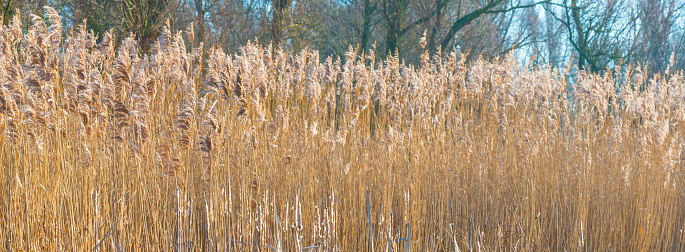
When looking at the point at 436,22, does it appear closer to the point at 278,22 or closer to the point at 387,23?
the point at 387,23

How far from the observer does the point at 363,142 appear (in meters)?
3.04

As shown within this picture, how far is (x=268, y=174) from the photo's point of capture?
2568 mm

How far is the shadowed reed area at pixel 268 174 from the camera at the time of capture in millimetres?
1910

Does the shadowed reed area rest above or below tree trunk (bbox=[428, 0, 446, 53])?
below

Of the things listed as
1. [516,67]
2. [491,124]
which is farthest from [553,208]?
[516,67]

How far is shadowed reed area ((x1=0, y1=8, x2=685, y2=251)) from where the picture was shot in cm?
191

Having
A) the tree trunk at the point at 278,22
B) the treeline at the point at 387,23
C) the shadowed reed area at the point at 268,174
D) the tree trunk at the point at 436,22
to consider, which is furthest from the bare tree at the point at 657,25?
the shadowed reed area at the point at 268,174

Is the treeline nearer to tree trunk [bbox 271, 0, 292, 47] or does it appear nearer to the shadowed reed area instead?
tree trunk [bbox 271, 0, 292, 47]

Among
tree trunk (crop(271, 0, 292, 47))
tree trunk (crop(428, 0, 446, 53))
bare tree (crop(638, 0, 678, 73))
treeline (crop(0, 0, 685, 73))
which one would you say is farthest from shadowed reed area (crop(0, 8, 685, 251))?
bare tree (crop(638, 0, 678, 73))

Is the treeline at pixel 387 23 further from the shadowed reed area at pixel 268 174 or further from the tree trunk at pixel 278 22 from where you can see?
the shadowed reed area at pixel 268 174

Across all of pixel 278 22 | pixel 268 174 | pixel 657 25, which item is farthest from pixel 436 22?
pixel 268 174

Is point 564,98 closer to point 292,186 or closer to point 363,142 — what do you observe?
point 363,142

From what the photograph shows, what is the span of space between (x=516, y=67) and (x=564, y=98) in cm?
63

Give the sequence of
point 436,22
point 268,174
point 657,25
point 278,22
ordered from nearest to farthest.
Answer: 1. point 268,174
2. point 278,22
3. point 436,22
4. point 657,25
